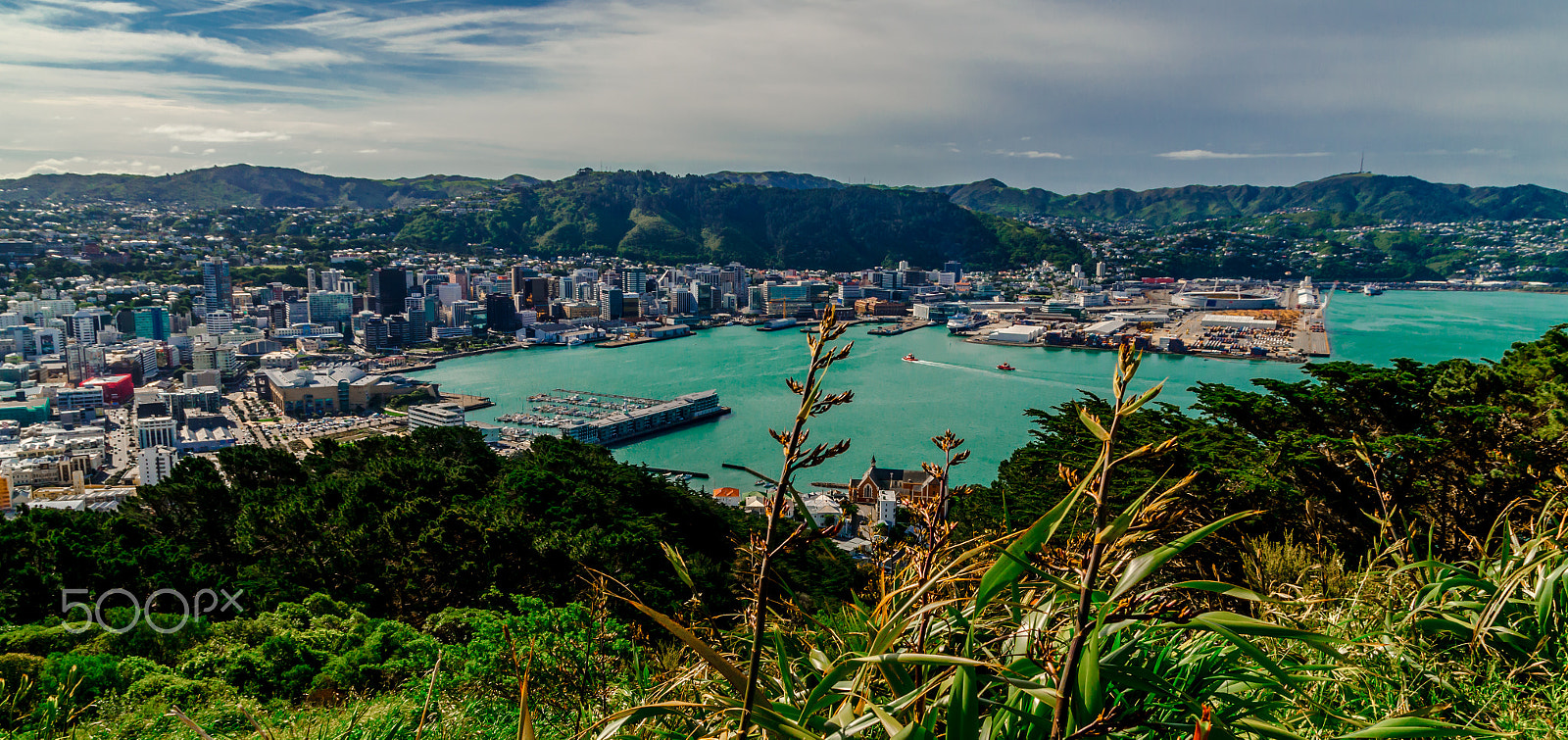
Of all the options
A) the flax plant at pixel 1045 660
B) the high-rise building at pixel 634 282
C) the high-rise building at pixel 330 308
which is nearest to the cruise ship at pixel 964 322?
the high-rise building at pixel 634 282

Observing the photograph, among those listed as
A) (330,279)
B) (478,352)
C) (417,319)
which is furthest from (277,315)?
(478,352)

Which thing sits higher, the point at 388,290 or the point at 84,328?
the point at 388,290

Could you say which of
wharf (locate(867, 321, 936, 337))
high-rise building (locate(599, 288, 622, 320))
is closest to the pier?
wharf (locate(867, 321, 936, 337))

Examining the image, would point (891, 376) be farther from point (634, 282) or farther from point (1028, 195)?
point (1028, 195)

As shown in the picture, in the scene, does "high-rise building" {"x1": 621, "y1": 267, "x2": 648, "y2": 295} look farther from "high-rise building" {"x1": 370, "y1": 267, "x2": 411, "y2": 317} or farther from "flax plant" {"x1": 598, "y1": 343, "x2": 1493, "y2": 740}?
"flax plant" {"x1": 598, "y1": 343, "x2": 1493, "y2": 740}

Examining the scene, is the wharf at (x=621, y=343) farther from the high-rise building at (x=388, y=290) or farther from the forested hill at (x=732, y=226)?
the forested hill at (x=732, y=226)
